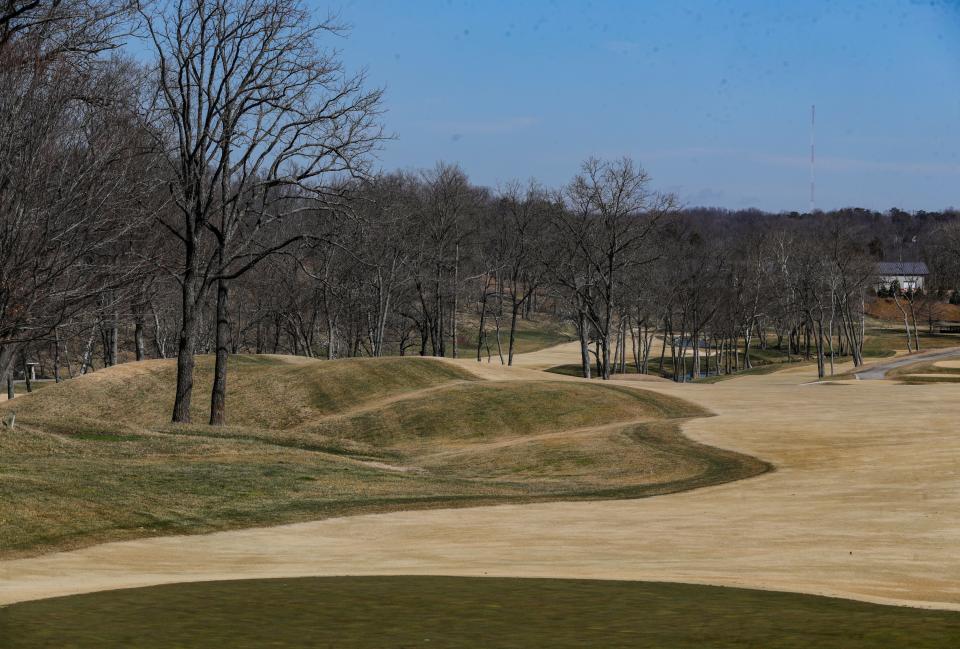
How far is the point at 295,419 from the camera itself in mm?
54000

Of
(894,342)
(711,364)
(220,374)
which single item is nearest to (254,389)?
(220,374)

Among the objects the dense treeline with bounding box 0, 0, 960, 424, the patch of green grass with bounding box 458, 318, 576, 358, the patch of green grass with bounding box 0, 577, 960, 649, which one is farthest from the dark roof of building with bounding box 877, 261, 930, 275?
the patch of green grass with bounding box 0, 577, 960, 649

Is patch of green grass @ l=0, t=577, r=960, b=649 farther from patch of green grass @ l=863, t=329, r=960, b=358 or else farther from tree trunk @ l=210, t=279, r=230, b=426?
patch of green grass @ l=863, t=329, r=960, b=358

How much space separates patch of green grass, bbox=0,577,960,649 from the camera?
33.5 feet

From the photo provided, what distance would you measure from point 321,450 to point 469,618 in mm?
28570

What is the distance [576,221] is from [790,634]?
285 ft

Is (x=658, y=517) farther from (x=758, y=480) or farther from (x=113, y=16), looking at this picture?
(x=113, y=16)

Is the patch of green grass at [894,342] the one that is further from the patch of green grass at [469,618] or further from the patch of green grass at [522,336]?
the patch of green grass at [469,618]

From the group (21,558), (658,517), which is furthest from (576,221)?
(21,558)

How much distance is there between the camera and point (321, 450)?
130 feet

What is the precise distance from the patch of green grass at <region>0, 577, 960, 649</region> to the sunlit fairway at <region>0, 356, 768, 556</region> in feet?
21.4

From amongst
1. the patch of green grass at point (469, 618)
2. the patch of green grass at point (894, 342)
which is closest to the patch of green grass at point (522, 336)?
the patch of green grass at point (894, 342)

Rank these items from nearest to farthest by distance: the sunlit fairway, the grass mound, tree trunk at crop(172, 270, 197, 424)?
the sunlit fairway
tree trunk at crop(172, 270, 197, 424)
the grass mound

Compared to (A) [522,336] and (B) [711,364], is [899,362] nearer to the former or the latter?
(B) [711,364]
